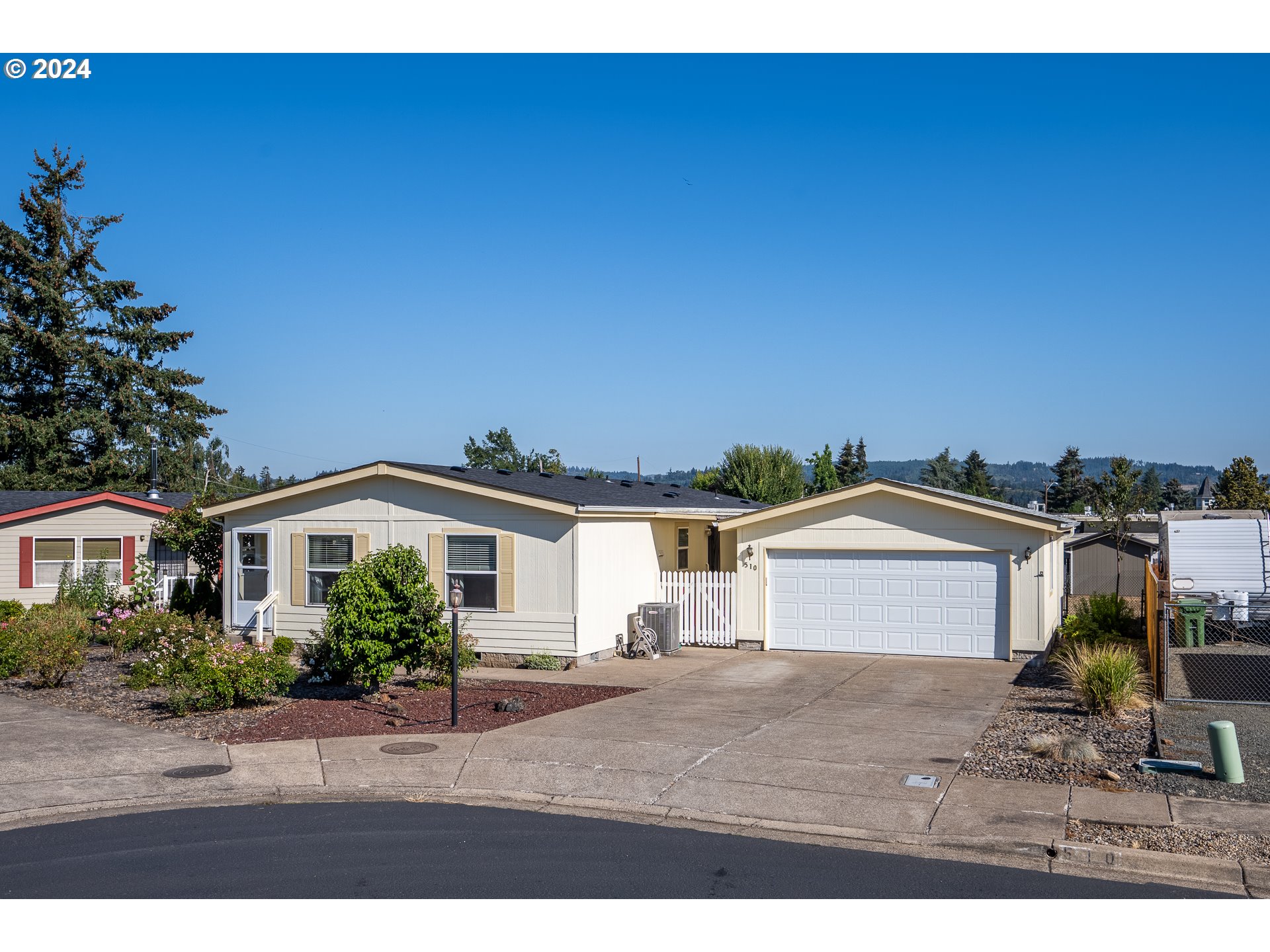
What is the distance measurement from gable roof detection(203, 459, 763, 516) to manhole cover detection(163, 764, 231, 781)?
315 inches

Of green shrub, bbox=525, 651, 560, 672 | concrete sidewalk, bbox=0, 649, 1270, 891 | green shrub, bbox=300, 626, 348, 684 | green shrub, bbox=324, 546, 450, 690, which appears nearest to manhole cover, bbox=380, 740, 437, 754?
concrete sidewalk, bbox=0, 649, 1270, 891

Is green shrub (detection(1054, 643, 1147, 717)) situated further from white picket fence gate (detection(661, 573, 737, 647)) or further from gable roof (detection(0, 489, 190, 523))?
gable roof (detection(0, 489, 190, 523))

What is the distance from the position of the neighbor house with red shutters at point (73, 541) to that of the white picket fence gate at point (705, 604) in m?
13.1

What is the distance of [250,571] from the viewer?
2083 cm

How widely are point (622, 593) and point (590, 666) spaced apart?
193cm

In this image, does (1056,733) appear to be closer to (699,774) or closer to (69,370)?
(699,774)

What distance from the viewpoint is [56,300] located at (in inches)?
1775

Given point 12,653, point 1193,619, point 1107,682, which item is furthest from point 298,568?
point 1193,619

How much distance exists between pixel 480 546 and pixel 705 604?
4734 mm

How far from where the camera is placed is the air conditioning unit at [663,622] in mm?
19719

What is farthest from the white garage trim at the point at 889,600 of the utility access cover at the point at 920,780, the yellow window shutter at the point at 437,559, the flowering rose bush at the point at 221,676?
the flowering rose bush at the point at 221,676

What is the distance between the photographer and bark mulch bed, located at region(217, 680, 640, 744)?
12.5 m

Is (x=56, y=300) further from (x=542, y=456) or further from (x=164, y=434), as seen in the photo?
(x=542, y=456)

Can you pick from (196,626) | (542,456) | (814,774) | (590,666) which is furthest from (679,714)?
(542,456)
